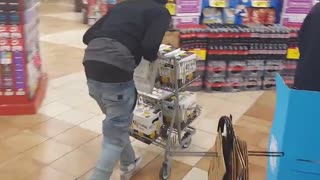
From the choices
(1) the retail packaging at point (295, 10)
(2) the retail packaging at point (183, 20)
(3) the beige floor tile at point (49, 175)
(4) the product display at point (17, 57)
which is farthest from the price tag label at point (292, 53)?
(3) the beige floor tile at point (49, 175)

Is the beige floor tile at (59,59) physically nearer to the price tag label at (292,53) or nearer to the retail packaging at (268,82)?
the retail packaging at (268,82)

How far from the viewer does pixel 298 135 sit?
1.39 m

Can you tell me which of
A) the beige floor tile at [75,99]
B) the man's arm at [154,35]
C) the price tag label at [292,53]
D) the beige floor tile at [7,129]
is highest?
the man's arm at [154,35]

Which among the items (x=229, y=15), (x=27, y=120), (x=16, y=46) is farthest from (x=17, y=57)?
(x=229, y=15)

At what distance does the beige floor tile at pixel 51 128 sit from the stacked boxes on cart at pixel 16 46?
0.43m

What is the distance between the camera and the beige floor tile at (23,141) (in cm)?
321

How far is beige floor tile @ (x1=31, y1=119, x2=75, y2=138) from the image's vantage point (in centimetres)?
345

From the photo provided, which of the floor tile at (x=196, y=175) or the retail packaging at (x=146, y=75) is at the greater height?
the retail packaging at (x=146, y=75)

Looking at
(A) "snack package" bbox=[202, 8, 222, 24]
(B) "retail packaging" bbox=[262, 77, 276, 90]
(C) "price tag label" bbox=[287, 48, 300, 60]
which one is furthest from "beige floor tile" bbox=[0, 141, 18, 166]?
(C) "price tag label" bbox=[287, 48, 300, 60]

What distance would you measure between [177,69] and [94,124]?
1369 millimetres

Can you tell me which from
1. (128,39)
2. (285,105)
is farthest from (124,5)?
(285,105)

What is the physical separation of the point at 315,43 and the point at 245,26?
8.64 ft

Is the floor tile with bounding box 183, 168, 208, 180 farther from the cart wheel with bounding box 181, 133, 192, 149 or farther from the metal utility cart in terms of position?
the cart wheel with bounding box 181, 133, 192, 149

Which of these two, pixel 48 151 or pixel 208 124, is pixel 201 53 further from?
pixel 48 151
